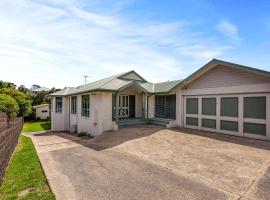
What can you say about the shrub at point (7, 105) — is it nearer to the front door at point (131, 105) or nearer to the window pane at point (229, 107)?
the front door at point (131, 105)

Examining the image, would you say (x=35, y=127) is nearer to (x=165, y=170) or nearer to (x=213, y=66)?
(x=165, y=170)

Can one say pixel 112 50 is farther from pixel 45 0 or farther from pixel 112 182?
pixel 112 182

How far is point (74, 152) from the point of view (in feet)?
27.7

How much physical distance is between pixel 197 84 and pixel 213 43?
3.16 meters

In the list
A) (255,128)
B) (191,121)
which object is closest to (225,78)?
(255,128)

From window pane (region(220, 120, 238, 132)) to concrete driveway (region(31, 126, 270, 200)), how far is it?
1197 mm

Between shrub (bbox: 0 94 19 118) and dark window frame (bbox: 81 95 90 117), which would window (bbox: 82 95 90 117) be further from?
shrub (bbox: 0 94 19 118)

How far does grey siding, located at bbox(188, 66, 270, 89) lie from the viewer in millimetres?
9570

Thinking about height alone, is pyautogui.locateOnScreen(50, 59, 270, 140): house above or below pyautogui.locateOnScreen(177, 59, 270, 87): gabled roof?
below

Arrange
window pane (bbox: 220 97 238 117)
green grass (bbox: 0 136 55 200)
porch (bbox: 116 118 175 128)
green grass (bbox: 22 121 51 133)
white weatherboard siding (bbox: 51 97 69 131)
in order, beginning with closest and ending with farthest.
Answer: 1. green grass (bbox: 0 136 55 200)
2. window pane (bbox: 220 97 238 117)
3. porch (bbox: 116 118 175 128)
4. white weatherboard siding (bbox: 51 97 69 131)
5. green grass (bbox: 22 121 51 133)

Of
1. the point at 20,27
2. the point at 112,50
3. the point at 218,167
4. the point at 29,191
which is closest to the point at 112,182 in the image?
the point at 29,191

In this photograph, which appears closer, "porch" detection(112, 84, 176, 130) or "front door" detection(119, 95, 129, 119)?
"porch" detection(112, 84, 176, 130)

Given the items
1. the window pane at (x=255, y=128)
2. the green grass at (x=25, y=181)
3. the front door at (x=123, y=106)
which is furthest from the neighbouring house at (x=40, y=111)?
the window pane at (x=255, y=128)

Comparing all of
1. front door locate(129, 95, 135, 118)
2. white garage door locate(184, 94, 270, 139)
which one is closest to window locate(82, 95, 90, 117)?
front door locate(129, 95, 135, 118)
